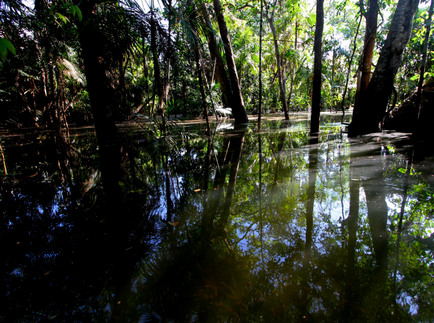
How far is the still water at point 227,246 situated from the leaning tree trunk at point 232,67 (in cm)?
870

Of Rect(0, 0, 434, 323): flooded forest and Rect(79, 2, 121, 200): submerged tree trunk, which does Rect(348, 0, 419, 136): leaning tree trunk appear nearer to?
Rect(0, 0, 434, 323): flooded forest

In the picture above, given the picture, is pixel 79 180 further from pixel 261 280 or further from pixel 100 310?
pixel 261 280

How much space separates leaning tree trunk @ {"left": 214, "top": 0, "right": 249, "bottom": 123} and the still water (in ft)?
28.6

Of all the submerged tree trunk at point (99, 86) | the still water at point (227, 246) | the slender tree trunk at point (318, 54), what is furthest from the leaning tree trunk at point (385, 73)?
the submerged tree trunk at point (99, 86)

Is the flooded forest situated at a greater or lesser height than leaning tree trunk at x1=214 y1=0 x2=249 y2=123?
lesser

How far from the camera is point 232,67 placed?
1245 cm

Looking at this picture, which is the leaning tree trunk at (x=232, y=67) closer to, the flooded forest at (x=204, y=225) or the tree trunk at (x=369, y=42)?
the tree trunk at (x=369, y=42)

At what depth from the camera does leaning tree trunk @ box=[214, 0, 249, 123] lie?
11.0 metres

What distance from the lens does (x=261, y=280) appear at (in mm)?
1751

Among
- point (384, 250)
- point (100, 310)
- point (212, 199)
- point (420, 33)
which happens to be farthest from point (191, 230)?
point (420, 33)

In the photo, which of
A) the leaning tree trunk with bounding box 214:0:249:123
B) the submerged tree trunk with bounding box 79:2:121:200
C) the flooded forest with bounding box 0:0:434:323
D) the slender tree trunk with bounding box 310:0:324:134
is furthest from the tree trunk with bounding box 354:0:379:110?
the submerged tree trunk with bounding box 79:2:121:200

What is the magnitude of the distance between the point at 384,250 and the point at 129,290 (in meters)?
2.10

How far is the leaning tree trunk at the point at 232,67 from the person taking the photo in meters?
11.0

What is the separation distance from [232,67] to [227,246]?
1178 cm
